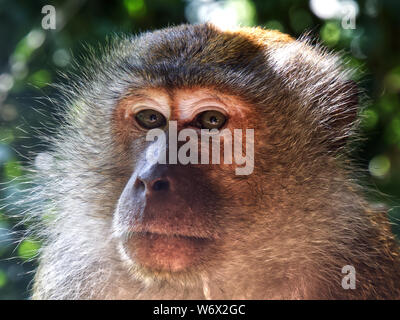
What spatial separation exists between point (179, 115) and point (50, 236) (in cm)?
119

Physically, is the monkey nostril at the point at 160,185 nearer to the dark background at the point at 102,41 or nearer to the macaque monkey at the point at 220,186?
the macaque monkey at the point at 220,186

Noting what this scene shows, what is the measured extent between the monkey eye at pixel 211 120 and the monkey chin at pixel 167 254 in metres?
0.57

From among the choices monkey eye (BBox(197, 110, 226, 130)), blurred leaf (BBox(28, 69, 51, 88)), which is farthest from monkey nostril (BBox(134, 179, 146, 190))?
blurred leaf (BBox(28, 69, 51, 88))

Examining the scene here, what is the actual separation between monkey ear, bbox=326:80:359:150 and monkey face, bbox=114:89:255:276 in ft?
1.73

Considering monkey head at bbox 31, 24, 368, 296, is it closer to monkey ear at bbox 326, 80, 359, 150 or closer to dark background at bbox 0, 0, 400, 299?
monkey ear at bbox 326, 80, 359, 150

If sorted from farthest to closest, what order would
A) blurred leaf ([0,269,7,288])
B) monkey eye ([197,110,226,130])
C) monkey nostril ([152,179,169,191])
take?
blurred leaf ([0,269,7,288])
monkey eye ([197,110,226,130])
monkey nostril ([152,179,169,191])

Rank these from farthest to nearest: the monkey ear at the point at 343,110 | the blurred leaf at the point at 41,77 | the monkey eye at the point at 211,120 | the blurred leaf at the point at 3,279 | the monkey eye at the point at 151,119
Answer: the blurred leaf at the point at 41,77, the blurred leaf at the point at 3,279, the monkey ear at the point at 343,110, the monkey eye at the point at 151,119, the monkey eye at the point at 211,120

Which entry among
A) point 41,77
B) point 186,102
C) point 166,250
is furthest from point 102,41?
point 166,250

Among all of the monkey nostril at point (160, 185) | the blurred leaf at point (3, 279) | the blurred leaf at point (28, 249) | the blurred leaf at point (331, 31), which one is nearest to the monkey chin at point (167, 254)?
the monkey nostril at point (160, 185)

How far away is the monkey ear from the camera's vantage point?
2828 millimetres

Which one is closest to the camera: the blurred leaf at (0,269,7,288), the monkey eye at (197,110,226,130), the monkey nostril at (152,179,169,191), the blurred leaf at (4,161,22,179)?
the monkey nostril at (152,179,169,191)

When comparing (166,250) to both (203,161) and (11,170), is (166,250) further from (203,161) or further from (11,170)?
(11,170)

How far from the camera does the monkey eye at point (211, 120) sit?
8.43 feet

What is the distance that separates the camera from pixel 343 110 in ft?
9.57
